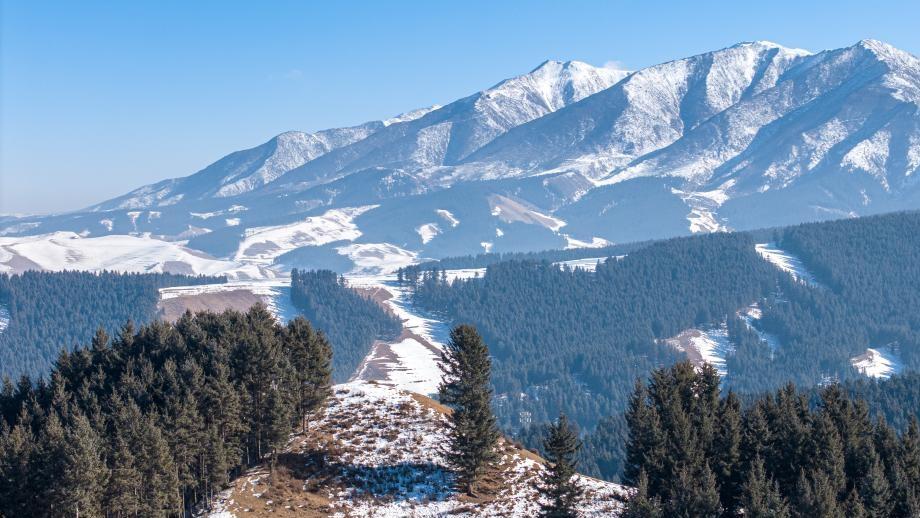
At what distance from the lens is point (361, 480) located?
117812 millimetres

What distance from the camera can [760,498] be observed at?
92938 mm

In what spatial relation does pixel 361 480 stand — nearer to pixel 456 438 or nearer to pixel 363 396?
pixel 456 438

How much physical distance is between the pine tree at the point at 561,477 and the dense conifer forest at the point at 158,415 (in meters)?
29.1

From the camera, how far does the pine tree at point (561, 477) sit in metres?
105

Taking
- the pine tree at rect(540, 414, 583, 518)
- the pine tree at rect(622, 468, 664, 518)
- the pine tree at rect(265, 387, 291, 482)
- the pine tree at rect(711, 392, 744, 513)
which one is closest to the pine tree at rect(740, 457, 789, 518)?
the pine tree at rect(711, 392, 744, 513)

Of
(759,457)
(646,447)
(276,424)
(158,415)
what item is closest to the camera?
(759,457)

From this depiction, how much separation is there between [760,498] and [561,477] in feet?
68.0

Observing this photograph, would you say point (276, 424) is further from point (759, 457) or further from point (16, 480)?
point (759, 457)

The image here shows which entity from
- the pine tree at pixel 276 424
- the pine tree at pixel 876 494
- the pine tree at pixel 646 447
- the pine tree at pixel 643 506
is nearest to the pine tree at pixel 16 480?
the pine tree at pixel 276 424

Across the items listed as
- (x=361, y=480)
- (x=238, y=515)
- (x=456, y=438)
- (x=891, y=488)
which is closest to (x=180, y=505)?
(x=238, y=515)

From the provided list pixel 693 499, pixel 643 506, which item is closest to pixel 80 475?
pixel 643 506

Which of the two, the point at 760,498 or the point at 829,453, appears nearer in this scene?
the point at 760,498

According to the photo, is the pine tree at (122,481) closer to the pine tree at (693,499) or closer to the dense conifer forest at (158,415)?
the dense conifer forest at (158,415)

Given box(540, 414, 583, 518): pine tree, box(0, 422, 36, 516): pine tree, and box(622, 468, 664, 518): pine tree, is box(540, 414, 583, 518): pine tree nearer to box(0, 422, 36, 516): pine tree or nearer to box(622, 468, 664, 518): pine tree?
box(622, 468, 664, 518): pine tree
